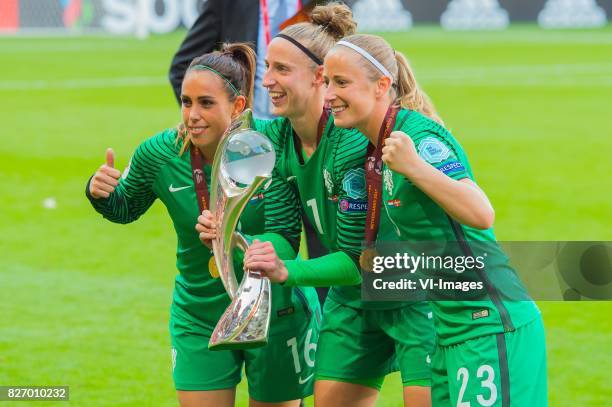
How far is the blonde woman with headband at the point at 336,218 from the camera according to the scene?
186 inches

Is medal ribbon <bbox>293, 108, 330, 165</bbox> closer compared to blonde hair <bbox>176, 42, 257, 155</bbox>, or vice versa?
medal ribbon <bbox>293, 108, 330, 165</bbox>

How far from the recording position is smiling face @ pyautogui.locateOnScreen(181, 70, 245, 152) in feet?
16.3

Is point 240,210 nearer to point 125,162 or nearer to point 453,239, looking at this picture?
point 453,239

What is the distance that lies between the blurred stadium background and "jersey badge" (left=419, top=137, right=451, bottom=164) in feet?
9.28

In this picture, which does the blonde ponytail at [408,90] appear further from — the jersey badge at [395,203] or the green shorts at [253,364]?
the green shorts at [253,364]

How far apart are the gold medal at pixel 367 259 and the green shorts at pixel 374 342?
32 centimetres

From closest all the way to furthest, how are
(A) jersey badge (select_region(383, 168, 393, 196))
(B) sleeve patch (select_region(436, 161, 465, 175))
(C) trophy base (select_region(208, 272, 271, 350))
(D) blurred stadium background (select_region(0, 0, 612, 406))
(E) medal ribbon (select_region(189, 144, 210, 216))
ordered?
1. (C) trophy base (select_region(208, 272, 271, 350))
2. (B) sleeve patch (select_region(436, 161, 465, 175))
3. (A) jersey badge (select_region(383, 168, 393, 196))
4. (E) medal ribbon (select_region(189, 144, 210, 216))
5. (D) blurred stadium background (select_region(0, 0, 612, 406))

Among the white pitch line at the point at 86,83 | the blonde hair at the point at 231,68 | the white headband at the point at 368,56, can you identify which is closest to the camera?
the white headband at the point at 368,56

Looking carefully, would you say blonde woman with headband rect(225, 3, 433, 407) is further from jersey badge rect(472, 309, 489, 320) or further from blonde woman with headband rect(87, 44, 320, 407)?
jersey badge rect(472, 309, 489, 320)

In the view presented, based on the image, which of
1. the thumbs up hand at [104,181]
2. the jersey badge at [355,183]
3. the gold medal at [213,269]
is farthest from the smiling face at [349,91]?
the thumbs up hand at [104,181]

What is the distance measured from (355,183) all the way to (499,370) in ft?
3.08

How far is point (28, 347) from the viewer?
7.69 meters

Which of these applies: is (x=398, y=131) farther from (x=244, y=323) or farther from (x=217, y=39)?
(x=217, y=39)

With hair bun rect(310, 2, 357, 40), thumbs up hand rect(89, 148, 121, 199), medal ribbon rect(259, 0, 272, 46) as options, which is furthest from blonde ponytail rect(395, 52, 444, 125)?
medal ribbon rect(259, 0, 272, 46)
